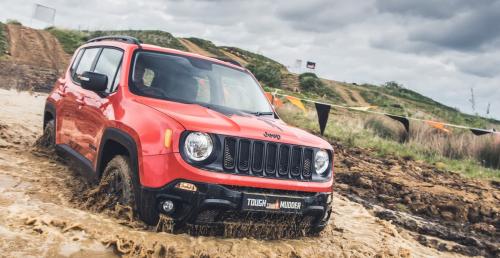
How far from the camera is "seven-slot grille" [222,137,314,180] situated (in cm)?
438

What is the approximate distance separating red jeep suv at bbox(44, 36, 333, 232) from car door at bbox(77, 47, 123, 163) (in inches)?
0.4

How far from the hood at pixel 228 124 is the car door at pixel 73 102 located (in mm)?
1475

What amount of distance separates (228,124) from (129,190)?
3.12 ft

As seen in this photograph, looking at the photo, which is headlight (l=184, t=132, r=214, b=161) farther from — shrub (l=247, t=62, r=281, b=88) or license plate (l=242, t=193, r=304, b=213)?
shrub (l=247, t=62, r=281, b=88)

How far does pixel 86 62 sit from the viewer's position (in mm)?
6816

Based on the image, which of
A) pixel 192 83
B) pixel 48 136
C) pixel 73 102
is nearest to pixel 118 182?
pixel 192 83

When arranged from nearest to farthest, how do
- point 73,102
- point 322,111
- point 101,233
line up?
point 101,233 → point 73,102 → point 322,111

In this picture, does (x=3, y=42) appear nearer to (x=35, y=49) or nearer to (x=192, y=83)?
(x=35, y=49)

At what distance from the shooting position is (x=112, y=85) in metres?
5.45

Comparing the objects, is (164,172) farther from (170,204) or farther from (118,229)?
(118,229)

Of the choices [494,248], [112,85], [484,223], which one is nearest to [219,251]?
[112,85]

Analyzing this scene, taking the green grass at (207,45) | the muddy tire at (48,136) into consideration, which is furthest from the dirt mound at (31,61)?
the green grass at (207,45)

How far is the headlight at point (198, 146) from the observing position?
14.0ft

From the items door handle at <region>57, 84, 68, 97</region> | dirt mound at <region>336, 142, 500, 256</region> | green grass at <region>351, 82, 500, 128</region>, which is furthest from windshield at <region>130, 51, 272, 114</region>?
green grass at <region>351, 82, 500, 128</region>
